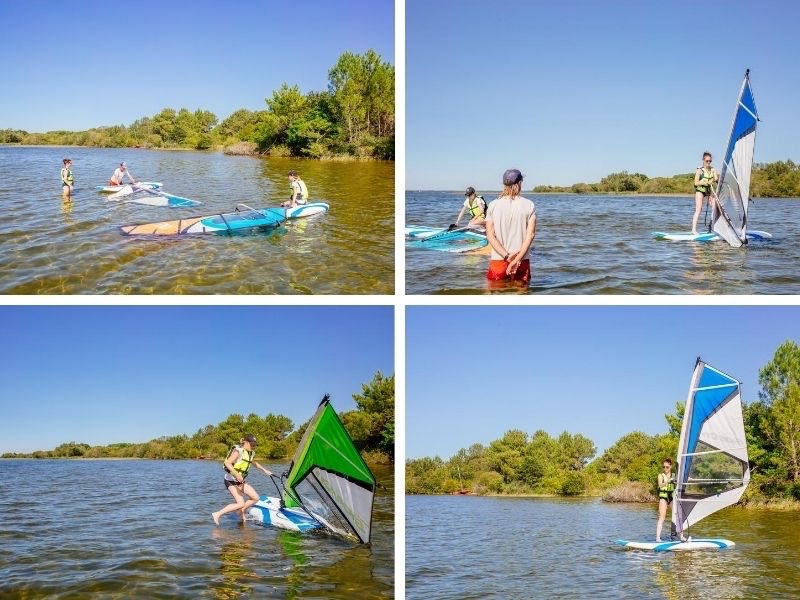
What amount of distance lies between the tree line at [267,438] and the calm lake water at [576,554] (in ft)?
1.28

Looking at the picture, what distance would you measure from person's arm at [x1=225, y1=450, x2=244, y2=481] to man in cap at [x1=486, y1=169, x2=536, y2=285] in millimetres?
1694

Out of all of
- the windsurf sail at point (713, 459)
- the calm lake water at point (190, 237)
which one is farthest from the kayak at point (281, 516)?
the windsurf sail at point (713, 459)

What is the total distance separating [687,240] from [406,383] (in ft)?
6.58

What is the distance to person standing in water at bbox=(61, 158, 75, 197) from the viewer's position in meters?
4.66

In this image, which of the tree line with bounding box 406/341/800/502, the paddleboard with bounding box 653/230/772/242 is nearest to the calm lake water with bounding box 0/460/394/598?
the tree line with bounding box 406/341/800/502

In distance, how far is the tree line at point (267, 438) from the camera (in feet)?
13.8

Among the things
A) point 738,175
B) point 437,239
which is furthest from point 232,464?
point 738,175

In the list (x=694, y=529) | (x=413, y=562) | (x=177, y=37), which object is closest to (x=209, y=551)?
(x=413, y=562)

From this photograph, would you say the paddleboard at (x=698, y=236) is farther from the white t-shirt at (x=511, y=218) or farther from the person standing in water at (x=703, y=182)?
the white t-shirt at (x=511, y=218)

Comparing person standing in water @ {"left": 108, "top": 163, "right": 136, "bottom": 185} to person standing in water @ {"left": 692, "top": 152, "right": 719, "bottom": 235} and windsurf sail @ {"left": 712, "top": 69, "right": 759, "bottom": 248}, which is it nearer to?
person standing in water @ {"left": 692, "top": 152, "right": 719, "bottom": 235}

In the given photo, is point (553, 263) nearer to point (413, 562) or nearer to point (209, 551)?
point (413, 562)

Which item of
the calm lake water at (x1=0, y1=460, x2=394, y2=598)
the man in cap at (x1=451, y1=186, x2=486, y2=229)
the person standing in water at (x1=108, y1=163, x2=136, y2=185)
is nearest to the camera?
the calm lake water at (x1=0, y1=460, x2=394, y2=598)

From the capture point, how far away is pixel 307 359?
14.3ft

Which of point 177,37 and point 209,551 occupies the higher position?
point 177,37
